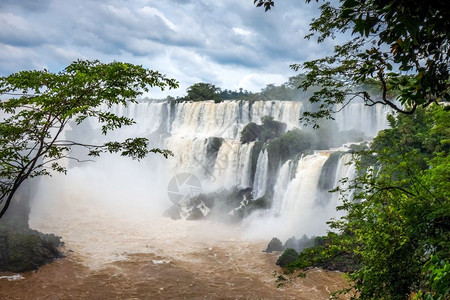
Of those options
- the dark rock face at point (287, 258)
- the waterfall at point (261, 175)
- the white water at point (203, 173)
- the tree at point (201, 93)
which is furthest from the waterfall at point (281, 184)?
the tree at point (201, 93)

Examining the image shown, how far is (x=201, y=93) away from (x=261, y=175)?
2681cm

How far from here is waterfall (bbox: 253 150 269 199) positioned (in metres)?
26.5

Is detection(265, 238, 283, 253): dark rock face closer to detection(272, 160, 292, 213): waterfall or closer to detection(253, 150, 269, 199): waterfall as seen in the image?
detection(272, 160, 292, 213): waterfall

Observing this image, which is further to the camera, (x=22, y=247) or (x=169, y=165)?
(x=169, y=165)

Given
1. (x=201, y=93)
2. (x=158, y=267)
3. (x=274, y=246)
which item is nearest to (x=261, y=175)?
(x=274, y=246)

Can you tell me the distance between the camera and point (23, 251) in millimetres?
15359

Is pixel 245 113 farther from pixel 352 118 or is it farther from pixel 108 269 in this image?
pixel 108 269

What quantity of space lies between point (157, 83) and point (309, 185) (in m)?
16.6

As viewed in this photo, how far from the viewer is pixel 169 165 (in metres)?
36.3

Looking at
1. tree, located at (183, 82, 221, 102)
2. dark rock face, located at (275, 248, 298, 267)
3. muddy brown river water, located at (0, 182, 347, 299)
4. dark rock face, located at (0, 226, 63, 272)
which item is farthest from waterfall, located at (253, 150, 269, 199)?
tree, located at (183, 82, 221, 102)

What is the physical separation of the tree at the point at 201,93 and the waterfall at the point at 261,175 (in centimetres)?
2459

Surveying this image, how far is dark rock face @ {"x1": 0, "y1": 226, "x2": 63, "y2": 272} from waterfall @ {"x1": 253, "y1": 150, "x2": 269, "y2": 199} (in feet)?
51.3

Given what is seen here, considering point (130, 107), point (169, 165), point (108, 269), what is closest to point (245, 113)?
point (169, 165)

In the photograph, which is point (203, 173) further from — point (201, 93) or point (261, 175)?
point (201, 93)
